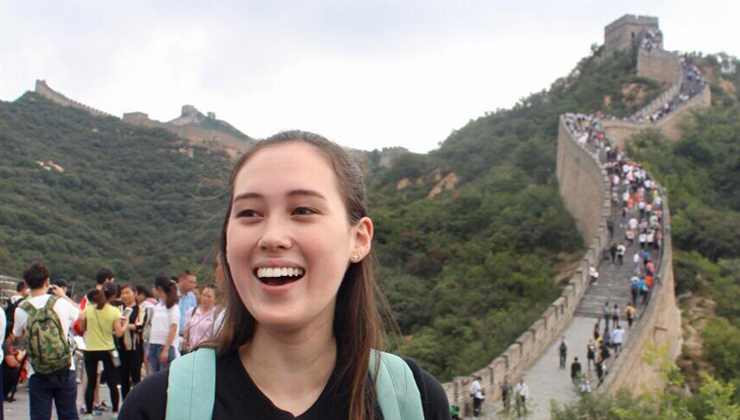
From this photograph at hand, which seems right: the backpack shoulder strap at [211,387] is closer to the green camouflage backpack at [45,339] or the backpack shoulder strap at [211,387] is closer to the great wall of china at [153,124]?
the green camouflage backpack at [45,339]

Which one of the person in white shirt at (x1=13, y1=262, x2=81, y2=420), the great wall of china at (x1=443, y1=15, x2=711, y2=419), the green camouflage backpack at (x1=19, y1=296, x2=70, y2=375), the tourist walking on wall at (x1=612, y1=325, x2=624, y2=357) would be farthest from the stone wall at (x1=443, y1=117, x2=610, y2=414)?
the green camouflage backpack at (x1=19, y1=296, x2=70, y2=375)

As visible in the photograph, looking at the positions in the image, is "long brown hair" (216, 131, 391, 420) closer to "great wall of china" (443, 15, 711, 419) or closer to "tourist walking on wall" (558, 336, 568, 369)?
"great wall of china" (443, 15, 711, 419)

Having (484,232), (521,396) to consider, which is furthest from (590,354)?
(484,232)

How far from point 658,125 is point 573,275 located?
68.4 ft

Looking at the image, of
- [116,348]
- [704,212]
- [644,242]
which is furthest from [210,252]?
[704,212]

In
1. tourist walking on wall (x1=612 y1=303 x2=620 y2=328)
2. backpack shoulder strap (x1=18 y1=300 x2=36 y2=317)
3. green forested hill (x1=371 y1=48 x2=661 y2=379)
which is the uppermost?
green forested hill (x1=371 y1=48 x2=661 y2=379)

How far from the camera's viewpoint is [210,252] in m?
2.18

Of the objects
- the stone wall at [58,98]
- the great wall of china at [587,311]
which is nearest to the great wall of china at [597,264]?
the great wall of china at [587,311]

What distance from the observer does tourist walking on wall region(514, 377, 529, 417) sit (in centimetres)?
1112

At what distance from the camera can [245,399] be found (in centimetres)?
174

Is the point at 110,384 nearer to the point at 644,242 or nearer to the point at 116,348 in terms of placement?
the point at 116,348

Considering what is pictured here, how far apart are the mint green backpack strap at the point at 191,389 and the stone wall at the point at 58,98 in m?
67.9

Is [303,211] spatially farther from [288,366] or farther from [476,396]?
[476,396]

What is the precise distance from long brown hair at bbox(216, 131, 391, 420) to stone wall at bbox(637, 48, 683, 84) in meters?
54.9
